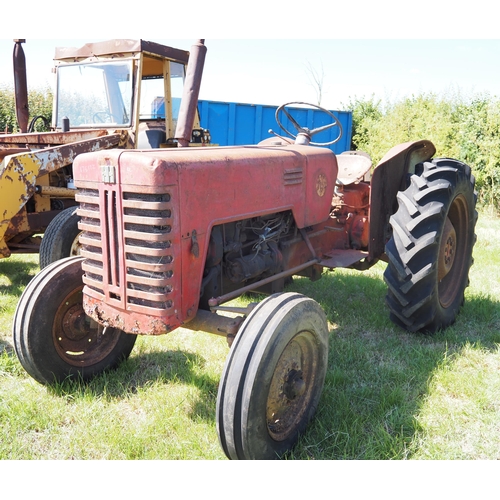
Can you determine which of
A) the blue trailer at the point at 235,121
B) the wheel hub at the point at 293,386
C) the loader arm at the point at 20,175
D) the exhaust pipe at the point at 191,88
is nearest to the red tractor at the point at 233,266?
the wheel hub at the point at 293,386

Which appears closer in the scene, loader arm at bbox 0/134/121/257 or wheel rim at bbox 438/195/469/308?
wheel rim at bbox 438/195/469/308

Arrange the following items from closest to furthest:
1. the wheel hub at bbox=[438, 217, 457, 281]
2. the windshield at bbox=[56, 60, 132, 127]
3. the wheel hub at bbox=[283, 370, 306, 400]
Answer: the wheel hub at bbox=[283, 370, 306, 400] → the wheel hub at bbox=[438, 217, 457, 281] → the windshield at bbox=[56, 60, 132, 127]

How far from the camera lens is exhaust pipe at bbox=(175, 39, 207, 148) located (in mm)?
3156

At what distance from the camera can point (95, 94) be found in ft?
18.5

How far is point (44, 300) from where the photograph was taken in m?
2.77

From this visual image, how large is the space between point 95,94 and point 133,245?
3.91 metres

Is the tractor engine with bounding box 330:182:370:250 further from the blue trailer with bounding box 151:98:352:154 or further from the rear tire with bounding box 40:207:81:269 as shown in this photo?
the blue trailer with bounding box 151:98:352:154

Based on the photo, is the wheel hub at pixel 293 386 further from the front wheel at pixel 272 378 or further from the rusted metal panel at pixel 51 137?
the rusted metal panel at pixel 51 137

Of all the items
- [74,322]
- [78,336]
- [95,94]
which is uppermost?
[95,94]

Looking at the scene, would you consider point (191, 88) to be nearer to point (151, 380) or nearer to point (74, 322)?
point (74, 322)

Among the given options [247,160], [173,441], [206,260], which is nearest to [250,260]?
[206,260]

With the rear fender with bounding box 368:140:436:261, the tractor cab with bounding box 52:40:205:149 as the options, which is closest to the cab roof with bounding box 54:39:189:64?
the tractor cab with bounding box 52:40:205:149

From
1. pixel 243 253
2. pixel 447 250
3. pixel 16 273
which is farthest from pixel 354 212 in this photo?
pixel 16 273

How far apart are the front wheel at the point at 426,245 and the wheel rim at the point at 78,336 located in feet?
6.40
